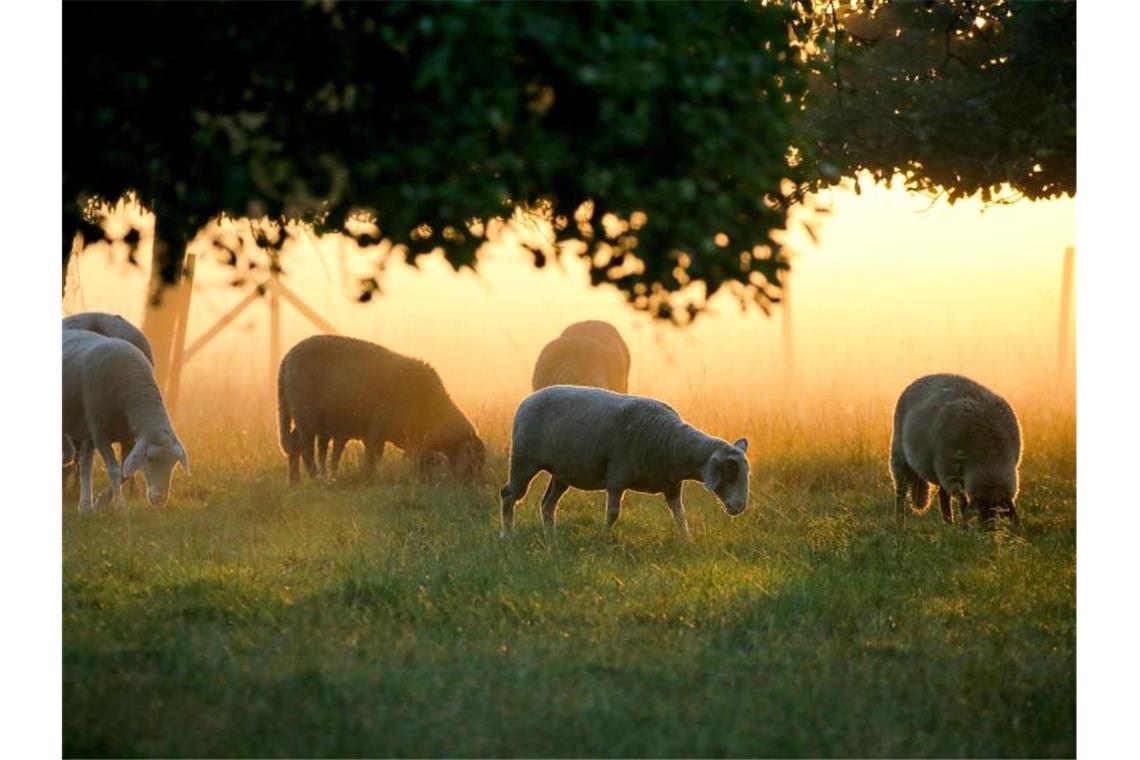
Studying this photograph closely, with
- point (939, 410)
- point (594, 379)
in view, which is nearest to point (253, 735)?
point (939, 410)

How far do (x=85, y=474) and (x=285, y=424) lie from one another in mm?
2874

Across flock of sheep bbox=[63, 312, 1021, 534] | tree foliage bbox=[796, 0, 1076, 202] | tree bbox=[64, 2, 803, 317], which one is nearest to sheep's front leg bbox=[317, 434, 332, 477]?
flock of sheep bbox=[63, 312, 1021, 534]

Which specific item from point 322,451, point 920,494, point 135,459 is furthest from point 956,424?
point 322,451

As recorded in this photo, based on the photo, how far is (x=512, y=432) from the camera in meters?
13.4

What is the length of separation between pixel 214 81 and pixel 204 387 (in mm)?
14371

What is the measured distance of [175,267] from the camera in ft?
25.7

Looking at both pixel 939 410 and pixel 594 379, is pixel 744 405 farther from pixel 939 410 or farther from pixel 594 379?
pixel 939 410

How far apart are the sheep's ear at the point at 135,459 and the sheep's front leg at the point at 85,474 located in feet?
1.87

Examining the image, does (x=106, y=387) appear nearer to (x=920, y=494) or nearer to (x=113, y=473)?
(x=113, y=473)

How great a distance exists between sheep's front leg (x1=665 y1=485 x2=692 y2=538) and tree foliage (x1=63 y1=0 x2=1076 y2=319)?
466 cm

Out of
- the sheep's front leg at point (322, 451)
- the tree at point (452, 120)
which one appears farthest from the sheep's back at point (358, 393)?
the tree at point (452, 120)

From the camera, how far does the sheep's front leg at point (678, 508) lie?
1227cm

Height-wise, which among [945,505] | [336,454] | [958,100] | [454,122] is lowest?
[945,505]

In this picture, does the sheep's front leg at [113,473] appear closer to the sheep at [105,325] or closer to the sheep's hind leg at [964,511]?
the sheep at [105,325]
